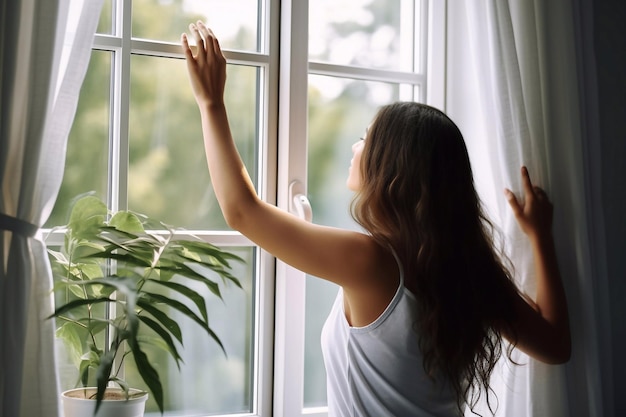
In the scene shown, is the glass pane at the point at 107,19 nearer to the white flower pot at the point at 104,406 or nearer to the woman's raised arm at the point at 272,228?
the woman's raised arm at the point at 272,228

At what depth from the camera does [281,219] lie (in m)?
1.45

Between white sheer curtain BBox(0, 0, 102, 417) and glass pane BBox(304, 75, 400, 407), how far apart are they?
81 cm

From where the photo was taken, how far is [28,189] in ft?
4.12

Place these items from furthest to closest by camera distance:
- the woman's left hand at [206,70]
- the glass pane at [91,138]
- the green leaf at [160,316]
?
the glass pane at [91,138] < the woman's left hand at [206,70] < the green leaf at [160,316]

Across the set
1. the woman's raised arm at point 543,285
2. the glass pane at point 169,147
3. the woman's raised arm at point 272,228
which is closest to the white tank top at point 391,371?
the woman's raised arm at point 272,228

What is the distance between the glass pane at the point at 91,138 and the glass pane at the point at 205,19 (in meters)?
0.13

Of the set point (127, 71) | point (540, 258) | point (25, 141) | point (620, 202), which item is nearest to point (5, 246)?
point (25, 141)

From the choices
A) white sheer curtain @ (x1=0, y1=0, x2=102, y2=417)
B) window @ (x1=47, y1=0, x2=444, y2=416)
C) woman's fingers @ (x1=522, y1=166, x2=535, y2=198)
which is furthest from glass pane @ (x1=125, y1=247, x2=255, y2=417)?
woman's fingers @ (x1=522, y1=166, x2=535, y2=198)

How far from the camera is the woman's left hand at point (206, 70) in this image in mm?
1535

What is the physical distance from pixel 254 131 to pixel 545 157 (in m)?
0.77

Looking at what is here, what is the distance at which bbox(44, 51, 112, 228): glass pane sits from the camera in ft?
5.46

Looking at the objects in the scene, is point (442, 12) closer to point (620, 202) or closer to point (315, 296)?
point (620, 202)

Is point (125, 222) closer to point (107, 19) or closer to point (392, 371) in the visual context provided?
point (107, 19)

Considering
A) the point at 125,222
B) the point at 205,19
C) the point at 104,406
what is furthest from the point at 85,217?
the point at 205,19
